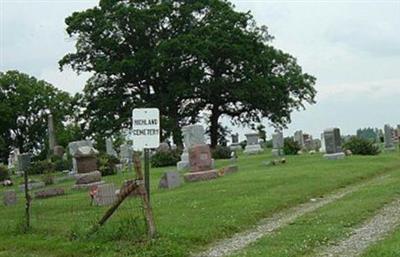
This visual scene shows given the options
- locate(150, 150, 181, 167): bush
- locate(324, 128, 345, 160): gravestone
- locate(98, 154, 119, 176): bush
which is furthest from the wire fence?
locate(150, 150, 181, 167): bush

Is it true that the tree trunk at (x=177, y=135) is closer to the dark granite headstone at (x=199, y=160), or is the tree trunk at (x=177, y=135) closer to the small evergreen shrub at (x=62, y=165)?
the small evergreen shrub at (x=62, y=165)

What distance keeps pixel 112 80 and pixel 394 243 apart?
4000 cm

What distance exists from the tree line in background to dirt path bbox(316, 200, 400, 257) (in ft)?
105

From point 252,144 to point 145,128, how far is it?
108ft

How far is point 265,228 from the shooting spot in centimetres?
1249

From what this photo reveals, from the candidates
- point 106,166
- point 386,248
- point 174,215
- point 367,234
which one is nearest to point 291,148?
point 106,166

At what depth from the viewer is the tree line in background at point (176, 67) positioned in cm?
4591

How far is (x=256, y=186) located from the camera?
18531 millimetres

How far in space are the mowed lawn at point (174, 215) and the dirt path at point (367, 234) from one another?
2232 millimetres

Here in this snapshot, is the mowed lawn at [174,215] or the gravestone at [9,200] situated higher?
the gravestone at [9,200]

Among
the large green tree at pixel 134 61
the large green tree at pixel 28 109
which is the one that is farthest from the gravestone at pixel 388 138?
the large green tree at pixel 28 109

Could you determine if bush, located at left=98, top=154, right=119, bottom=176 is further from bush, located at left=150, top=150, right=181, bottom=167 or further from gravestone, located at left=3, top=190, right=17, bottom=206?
gravestone, located at left=3, top=190, right=17, bottom=206

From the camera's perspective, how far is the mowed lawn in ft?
37.4

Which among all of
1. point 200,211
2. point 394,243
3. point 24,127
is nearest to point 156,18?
point 24,127
